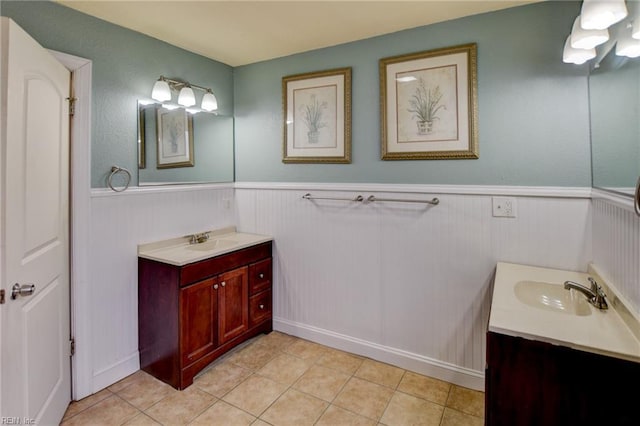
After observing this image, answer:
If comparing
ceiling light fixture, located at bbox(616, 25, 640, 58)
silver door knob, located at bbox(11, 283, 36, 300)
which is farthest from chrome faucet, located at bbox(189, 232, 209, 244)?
ceiling light fixture, located at bbox(616, 25, 640, 58)

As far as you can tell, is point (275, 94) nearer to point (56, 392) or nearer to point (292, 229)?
point (292, 229)

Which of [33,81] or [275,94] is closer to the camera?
[33,81]

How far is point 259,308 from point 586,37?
2.61 meters

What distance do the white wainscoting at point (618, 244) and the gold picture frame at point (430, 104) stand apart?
0.74m

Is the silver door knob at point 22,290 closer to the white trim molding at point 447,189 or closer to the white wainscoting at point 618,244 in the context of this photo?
the white trim molding at point 447,189

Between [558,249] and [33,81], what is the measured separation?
2758 millimetres

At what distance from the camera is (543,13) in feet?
6.45

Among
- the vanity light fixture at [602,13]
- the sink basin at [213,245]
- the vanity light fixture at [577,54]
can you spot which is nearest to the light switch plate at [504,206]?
the vanity light fixture at [577,54]

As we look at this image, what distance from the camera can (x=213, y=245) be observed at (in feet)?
9.07

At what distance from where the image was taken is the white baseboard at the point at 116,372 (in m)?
2.21

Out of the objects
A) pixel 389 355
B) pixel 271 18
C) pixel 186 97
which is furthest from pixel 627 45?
pixel 186 97

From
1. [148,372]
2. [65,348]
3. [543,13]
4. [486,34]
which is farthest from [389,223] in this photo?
[65,348]

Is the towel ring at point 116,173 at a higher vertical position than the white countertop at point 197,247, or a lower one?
higher

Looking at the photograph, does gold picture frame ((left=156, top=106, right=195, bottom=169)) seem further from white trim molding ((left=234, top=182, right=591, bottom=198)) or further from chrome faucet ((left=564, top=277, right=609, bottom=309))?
chrome faucet ((left=564, top=277, right=609, bottom=309))
